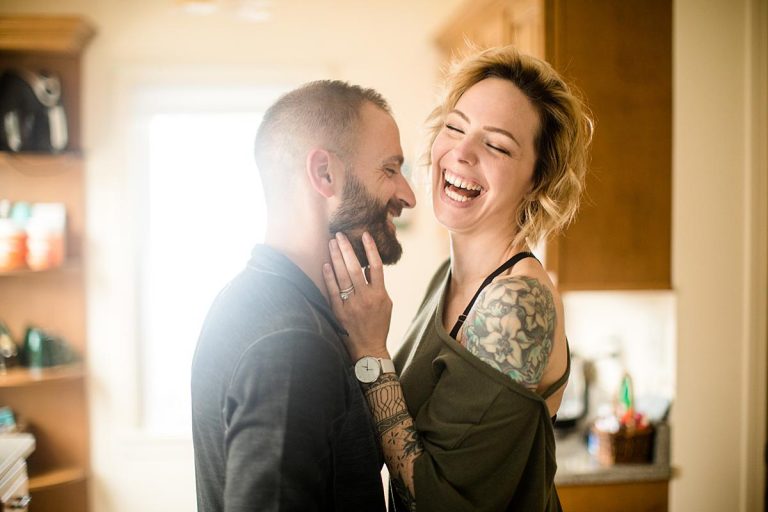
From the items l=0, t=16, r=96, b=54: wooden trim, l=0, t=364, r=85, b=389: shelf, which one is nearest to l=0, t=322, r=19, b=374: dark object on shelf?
l=0, t=364, r=85, b=389: shelf

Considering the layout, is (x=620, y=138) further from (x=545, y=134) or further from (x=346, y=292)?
(x=346, y=292)

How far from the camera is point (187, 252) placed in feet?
12.3

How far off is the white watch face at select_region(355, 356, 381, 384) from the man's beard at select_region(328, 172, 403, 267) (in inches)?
8.4

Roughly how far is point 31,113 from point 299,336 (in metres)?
2.94

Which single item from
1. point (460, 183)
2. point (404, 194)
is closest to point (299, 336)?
point (404, 194)

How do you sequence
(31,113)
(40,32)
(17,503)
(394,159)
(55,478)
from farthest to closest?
(55,478)
(31,113)
(40,32)
(17,503)
(394,159)

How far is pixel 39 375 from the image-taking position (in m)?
3.35

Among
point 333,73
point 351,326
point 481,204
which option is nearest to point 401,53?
point 333,73

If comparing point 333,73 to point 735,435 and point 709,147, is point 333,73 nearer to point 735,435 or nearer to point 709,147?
point 709,147

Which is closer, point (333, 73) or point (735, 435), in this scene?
point (735, 435)

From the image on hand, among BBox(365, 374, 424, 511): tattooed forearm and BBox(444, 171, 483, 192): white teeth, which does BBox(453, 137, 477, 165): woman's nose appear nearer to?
BBox(444, 171, 483, 192): white teeth

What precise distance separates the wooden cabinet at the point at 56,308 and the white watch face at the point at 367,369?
104 inches

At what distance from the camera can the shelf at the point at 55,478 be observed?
3.40m

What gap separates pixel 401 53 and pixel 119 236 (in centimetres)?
181
